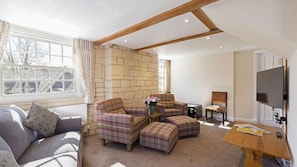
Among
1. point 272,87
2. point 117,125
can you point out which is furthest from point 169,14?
point 117,125

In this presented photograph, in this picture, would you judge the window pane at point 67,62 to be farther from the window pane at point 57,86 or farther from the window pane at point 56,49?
the window pane at point 57,86

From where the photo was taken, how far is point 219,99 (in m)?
4.43

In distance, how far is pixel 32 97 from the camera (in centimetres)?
259

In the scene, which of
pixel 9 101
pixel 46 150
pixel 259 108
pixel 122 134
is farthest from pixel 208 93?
pixel 9 101

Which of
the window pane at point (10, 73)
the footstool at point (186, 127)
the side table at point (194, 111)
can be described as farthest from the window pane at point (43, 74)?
the side table at point (194, 111)

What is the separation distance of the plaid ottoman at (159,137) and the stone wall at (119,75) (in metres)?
1.37

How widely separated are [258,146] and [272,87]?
2.60 feet

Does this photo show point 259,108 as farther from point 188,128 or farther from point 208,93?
point 188,128

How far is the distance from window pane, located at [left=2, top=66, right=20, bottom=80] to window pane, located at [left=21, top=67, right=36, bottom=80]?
0.08 meters

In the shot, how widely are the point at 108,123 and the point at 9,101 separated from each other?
5.34 ft

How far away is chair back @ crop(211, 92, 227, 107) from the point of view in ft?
14.3

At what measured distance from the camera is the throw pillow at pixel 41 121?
1.96 m

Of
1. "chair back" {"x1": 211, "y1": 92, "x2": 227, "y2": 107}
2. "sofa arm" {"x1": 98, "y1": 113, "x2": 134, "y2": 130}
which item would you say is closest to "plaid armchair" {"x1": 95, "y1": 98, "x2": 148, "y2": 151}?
"sofa arm" {"x1": 98, "y1": 113, "x2": 134, "y2": 130}

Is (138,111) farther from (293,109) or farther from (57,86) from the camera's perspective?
(293,109)
